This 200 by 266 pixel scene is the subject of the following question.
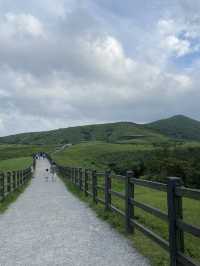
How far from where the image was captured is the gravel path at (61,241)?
6648mm

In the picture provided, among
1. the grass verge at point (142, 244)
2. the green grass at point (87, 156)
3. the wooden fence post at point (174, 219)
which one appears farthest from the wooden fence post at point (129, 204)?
the green grass at point (87, 156)

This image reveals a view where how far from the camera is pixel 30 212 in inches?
516

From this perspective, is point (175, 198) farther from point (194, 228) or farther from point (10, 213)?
point (10, 213)

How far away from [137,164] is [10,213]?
222 ft

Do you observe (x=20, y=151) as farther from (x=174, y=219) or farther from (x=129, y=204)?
(x=174, y=219)

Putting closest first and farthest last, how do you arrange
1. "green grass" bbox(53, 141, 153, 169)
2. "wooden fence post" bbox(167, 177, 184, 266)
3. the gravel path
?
"wooden fence post" bbox(167, 177, 184, 266) → the gravel path → "green grass" bbox(53, 141, 153, 169)

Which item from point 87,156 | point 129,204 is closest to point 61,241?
point 129,204

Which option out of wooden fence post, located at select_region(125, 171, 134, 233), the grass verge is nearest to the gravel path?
the grass verge

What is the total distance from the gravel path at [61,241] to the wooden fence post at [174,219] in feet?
2.39

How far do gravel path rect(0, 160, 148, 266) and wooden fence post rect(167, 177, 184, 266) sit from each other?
0.73 m

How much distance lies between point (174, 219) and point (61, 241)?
11.1 ft

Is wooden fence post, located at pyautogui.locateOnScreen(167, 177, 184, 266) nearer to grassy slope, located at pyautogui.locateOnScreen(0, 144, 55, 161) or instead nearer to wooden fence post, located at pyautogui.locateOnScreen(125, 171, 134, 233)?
wooden fence post, located at pyautogui.locateOnScreen(125, 171, 134, 233)

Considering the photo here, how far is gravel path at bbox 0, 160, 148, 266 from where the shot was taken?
665cm

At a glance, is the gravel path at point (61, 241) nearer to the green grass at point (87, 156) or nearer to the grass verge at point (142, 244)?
the grass verge at point (142, 244)
